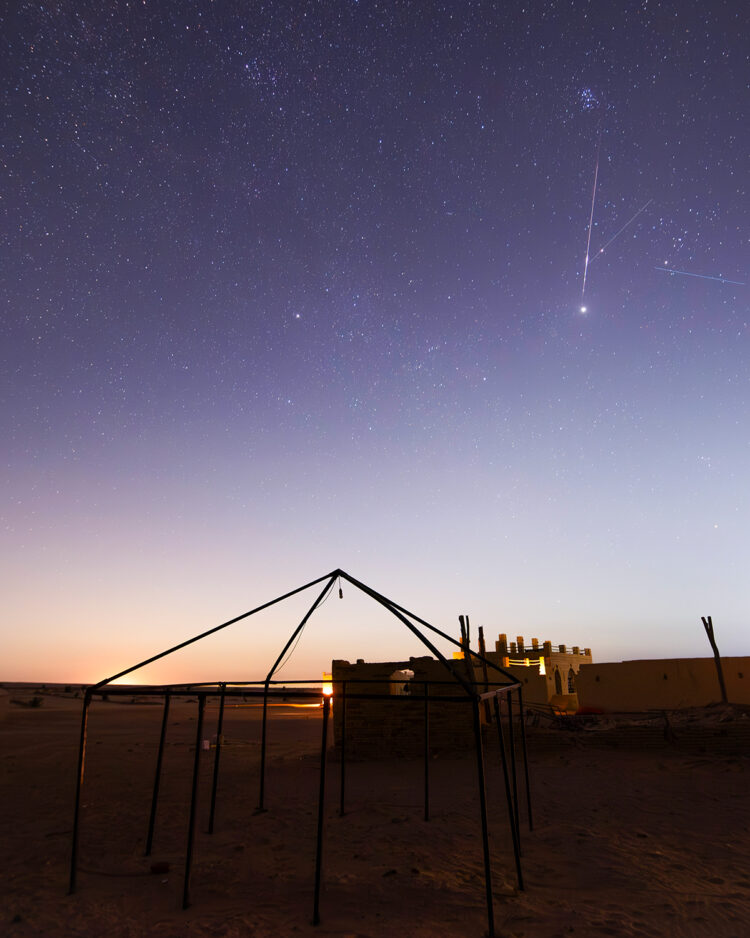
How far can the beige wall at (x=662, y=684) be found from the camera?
30.0 metres

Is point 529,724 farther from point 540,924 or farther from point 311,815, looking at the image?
point 540,924

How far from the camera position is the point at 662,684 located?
102ft

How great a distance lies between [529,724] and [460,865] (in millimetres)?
16305

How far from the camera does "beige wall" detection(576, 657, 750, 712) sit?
30.0 meters

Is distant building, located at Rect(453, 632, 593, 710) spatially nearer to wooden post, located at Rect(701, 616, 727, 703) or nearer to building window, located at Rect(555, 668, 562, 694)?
building window, located at Rect(555, 668, 562, 694)

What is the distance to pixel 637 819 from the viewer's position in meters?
12.5

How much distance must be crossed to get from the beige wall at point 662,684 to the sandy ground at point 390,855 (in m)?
12.5

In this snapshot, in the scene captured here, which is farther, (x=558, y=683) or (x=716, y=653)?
(x=558, y=683)

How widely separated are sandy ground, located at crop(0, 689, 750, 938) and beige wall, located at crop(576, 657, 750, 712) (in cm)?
1250

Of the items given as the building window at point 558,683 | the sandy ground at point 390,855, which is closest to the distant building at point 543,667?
the building window at point 558,683

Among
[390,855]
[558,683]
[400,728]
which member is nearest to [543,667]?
[558,683]

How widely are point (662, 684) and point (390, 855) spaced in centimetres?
2650

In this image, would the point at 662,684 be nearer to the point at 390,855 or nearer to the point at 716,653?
the point at 716,653

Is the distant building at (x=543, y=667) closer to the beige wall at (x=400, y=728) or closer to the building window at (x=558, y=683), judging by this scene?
the building window at (x=558, y=683)
